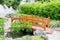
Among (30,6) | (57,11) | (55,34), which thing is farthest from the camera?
(30,6)

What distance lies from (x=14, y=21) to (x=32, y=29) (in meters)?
1.57

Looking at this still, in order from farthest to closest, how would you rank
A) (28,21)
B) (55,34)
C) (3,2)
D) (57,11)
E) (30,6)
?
(30,6)
(57,11)
(28,21)
(55,34)
(3,2)

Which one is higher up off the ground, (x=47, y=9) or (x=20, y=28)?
(x=47, y=9)

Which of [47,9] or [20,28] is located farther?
[47,9]

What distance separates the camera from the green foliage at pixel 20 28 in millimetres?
14430

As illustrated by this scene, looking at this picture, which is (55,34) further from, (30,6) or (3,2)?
(3,2)

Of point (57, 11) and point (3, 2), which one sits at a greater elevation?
point (3, 2)

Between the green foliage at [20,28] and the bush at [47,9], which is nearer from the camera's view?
the green foliage at [20,28]

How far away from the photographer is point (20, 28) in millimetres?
14625

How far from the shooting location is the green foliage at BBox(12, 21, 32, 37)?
1443cm

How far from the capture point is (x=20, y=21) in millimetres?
15336

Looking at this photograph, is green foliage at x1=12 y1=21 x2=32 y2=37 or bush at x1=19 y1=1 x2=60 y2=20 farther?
bush at x1=19 y1=1 x2=60 y2=20

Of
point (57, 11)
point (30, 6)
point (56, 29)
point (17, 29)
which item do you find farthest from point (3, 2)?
point (30, 6)

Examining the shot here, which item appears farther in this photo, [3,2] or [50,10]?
[50,10]
